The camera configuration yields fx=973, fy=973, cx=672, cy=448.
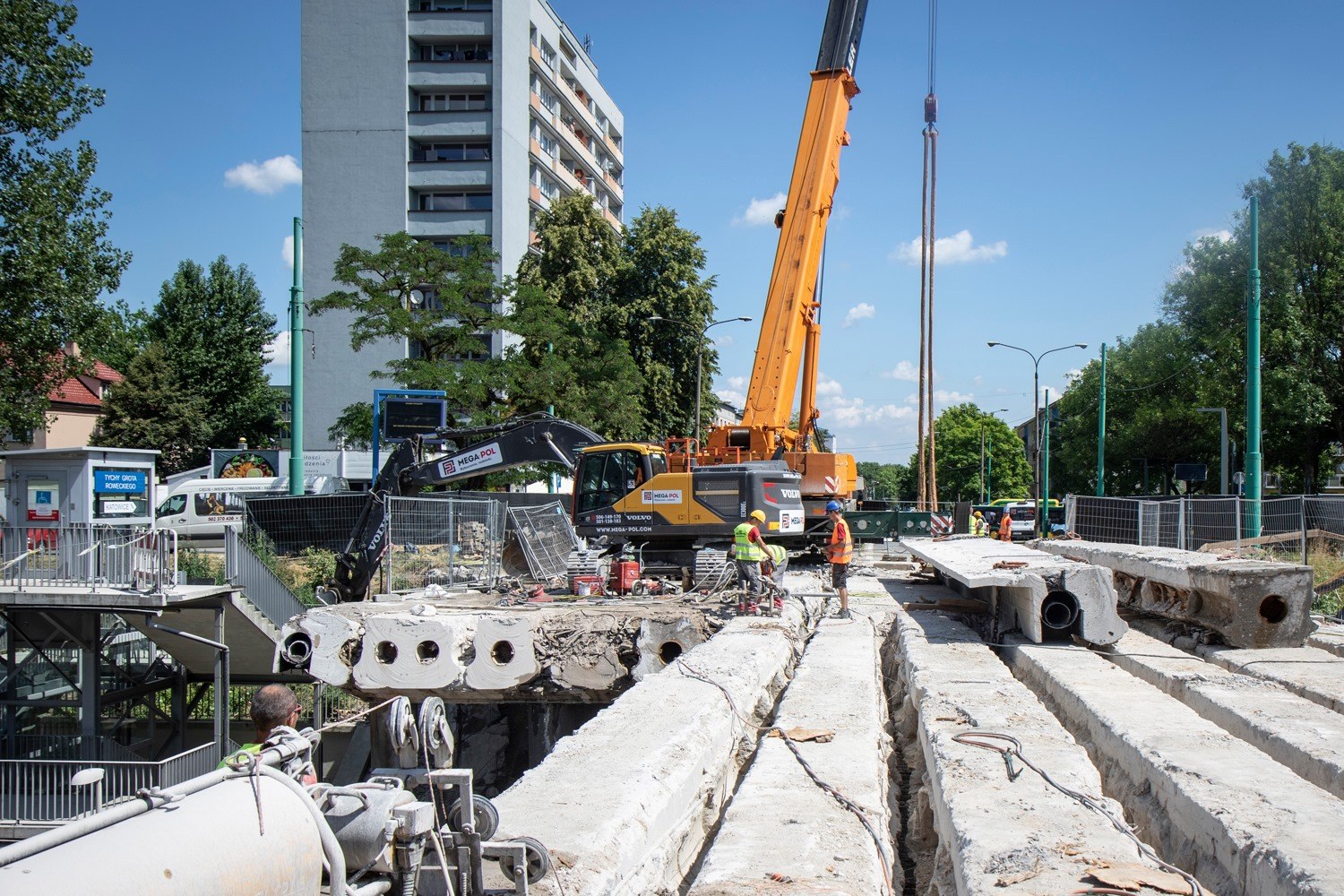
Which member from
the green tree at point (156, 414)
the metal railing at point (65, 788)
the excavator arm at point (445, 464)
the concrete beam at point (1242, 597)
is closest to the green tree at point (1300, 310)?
the concrete beam at point (1242, 597)

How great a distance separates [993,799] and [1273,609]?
6.39 meters

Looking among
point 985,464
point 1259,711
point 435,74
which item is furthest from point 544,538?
point 985,464

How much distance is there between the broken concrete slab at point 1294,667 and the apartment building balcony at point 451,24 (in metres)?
41.4

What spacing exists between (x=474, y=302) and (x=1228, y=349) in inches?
1092

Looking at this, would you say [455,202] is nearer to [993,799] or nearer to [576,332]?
[576,332]

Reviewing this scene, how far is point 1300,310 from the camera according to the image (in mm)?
32344

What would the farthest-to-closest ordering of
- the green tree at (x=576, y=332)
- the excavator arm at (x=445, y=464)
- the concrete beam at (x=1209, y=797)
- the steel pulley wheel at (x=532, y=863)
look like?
the green tree at (x=576, y=332) → the excavator arm at (x=445, y=464) → the concrete beam at (x=1209, y=797) → the steel pulley wheel at (x=532, y=863)

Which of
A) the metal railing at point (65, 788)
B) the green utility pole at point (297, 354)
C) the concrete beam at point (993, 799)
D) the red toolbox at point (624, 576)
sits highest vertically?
the green utility pole at point (297, 354)

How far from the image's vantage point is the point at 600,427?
1185 inches

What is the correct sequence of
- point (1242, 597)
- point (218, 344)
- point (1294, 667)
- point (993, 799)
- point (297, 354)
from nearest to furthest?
point (993, 799) < point (1294, 667) < point (1242, 597) < point (297, 354) < point (218, 344)

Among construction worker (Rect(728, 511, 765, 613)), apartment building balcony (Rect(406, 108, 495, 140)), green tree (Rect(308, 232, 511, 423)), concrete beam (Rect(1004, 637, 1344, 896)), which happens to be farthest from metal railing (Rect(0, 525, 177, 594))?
apartment building balcony (Rect(406, 108, 495, 140))

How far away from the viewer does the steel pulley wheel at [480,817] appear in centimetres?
380

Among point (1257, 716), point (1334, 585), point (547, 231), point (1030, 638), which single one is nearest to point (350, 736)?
point (1030, 638)

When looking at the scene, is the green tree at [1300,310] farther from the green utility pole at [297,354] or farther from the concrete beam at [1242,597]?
the green utility pole at [297,354]
